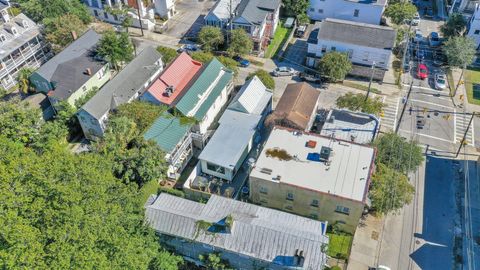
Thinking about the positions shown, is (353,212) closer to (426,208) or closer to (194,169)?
(426,208)

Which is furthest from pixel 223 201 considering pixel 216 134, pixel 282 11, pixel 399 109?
pixel 282 11

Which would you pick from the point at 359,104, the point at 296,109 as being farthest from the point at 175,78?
the point at 359,104

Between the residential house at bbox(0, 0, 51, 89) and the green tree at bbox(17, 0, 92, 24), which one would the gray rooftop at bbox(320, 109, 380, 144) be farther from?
the green tree at bbox(17, 0, 92, 24)

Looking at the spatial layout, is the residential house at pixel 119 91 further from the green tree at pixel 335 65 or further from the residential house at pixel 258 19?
the green tree at pixel 335 65

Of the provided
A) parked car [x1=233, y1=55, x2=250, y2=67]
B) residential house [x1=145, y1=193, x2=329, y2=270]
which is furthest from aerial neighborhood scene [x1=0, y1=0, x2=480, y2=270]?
parked car [x1=233, y1=55, x2=250, y2=67]

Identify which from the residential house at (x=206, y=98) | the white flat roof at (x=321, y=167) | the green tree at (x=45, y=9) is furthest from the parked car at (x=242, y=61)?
the green tree at (x=45, y=9)
